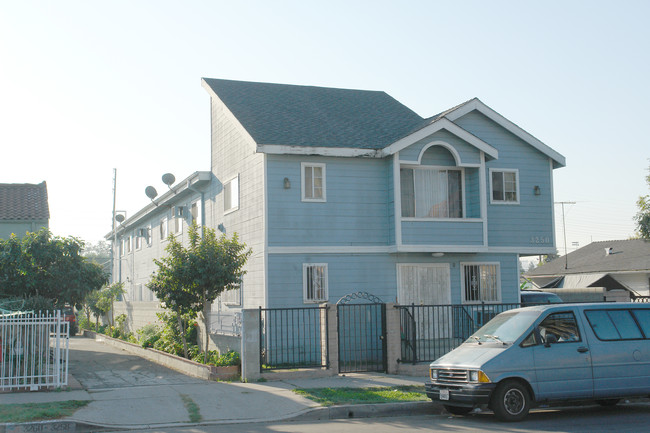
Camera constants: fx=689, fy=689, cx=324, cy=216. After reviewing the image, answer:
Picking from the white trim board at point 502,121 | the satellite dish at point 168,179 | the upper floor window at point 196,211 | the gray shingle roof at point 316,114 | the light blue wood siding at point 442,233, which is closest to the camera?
the light blue wood siding at point 442,233

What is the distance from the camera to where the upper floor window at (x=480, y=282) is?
2091 cm

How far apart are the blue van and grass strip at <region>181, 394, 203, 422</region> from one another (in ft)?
12.9

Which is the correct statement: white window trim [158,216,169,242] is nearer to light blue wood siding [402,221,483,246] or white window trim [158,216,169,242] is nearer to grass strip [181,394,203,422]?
light blue wood siding [402,221,483,246]

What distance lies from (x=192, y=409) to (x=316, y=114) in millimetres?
12397

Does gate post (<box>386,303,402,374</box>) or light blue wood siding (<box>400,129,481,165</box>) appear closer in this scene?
gate post (<box>386,303,402,374</box>)

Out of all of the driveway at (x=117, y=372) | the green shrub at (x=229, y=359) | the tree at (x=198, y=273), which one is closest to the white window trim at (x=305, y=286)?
the tree at (x=198, y=273)

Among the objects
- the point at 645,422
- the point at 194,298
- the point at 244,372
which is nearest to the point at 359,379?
the point at 244,372

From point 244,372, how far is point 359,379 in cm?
255

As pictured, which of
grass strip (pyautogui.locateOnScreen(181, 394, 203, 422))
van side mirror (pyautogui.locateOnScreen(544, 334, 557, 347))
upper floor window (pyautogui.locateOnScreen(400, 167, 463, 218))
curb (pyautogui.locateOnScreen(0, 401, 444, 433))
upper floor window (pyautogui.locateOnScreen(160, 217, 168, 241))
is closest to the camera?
curb (pyautogui.locateOnScreen(0, 401, 444, 433))

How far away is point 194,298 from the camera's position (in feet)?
58.4

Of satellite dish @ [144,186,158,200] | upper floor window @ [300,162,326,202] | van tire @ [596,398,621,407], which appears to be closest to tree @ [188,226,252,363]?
upper floor window @ [300,162,326,202]

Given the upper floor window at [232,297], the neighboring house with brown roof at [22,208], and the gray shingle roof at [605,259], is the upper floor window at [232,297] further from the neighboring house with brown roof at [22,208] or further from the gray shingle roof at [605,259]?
the gray shingle roof at [605,259]

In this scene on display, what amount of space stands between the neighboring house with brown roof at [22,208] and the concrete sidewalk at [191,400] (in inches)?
435

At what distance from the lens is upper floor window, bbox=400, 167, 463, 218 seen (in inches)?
805
